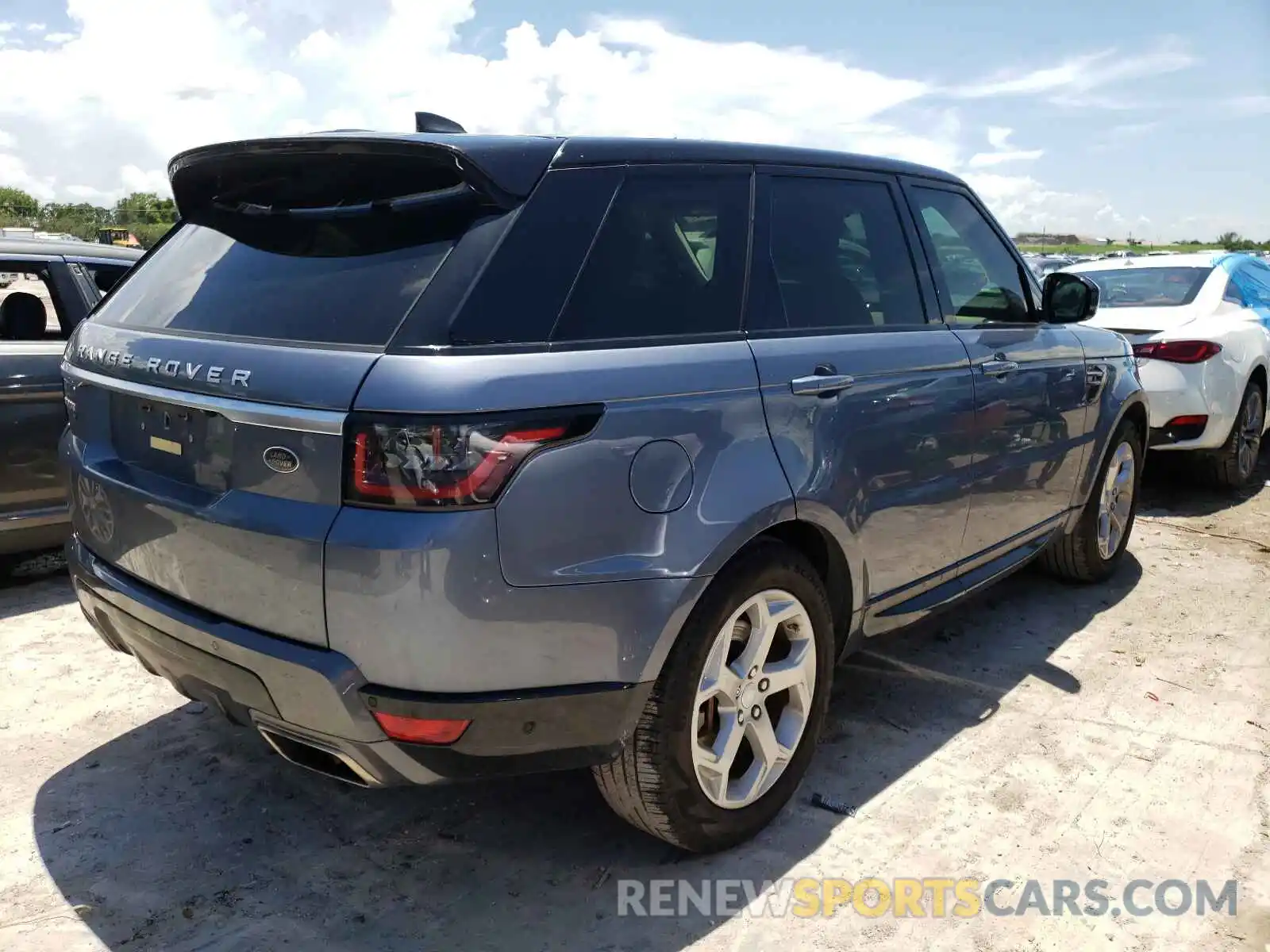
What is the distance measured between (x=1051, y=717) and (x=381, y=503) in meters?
2.73

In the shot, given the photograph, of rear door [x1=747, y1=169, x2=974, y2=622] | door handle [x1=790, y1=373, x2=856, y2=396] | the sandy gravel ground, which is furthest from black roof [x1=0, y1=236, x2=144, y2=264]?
door handle [x1=790, y1=373, x2=856, y2=396]

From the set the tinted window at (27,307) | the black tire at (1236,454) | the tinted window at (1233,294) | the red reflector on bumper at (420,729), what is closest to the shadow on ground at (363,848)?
the red reflector on bumper at (420,729)

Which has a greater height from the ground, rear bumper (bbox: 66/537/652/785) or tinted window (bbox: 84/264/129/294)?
tinted window (bbox: 84/264/129/294)

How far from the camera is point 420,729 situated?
221 cm

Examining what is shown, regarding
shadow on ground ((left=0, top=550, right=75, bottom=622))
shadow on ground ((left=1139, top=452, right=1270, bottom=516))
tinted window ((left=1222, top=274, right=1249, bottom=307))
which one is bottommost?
shadow on ground ((left=0, top=550, right=75, bottom=622))

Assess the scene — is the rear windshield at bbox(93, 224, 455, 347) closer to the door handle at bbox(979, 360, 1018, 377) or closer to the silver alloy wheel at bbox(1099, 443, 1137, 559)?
the door handle at bbox(979, 360, 1018, 377)

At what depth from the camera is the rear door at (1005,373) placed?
3768mm

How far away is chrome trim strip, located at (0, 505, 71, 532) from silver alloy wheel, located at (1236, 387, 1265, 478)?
23.4ft

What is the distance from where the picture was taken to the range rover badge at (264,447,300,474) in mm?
2215

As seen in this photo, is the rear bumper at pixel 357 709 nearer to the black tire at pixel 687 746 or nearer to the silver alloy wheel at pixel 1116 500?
the black tire at pixel 687 746

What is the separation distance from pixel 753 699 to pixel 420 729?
3.28ft

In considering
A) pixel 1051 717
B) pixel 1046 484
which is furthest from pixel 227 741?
pixel 1046 484

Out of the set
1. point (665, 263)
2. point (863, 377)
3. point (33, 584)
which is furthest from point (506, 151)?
point (33, 584)

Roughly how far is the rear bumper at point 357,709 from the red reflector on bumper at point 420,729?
0.02 m
